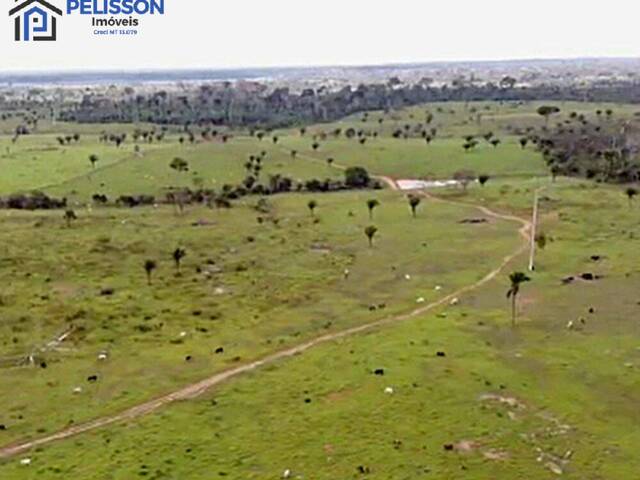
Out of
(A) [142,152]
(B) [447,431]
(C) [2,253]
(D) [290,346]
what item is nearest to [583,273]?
(D) [290,346]

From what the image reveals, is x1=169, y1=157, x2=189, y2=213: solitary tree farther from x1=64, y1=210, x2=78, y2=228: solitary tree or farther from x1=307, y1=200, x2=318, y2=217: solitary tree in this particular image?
x1=307, y1=200, x2=318, y2=217: solitary tree

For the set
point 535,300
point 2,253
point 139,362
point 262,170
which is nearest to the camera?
point 139,362

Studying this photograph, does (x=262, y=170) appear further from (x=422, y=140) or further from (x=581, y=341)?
(x=581, y=341)

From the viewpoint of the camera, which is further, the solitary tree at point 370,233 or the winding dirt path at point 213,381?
the solitary tree at point 370,233

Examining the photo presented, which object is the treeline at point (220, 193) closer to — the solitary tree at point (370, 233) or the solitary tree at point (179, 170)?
the solitary tree at point (179, 170)

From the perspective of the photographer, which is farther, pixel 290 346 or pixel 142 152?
pixel 142 152

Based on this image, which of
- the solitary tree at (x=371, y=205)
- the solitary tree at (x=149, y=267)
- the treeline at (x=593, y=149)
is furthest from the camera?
the treeline at (x=593, y=149)

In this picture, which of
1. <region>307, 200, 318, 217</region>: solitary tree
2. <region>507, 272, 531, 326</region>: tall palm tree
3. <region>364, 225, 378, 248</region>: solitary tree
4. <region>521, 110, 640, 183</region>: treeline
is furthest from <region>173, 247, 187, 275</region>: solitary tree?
<region>521, 110, 640, 183</region>: treeline

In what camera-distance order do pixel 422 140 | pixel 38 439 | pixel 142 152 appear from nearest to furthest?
1. pixel 38 439
2. pixel 142 152
3. pixel 422 140

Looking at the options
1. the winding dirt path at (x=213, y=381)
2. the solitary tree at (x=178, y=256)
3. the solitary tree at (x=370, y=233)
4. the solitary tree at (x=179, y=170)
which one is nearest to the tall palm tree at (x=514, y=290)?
the winding dirt path at (x=213, y=381)
